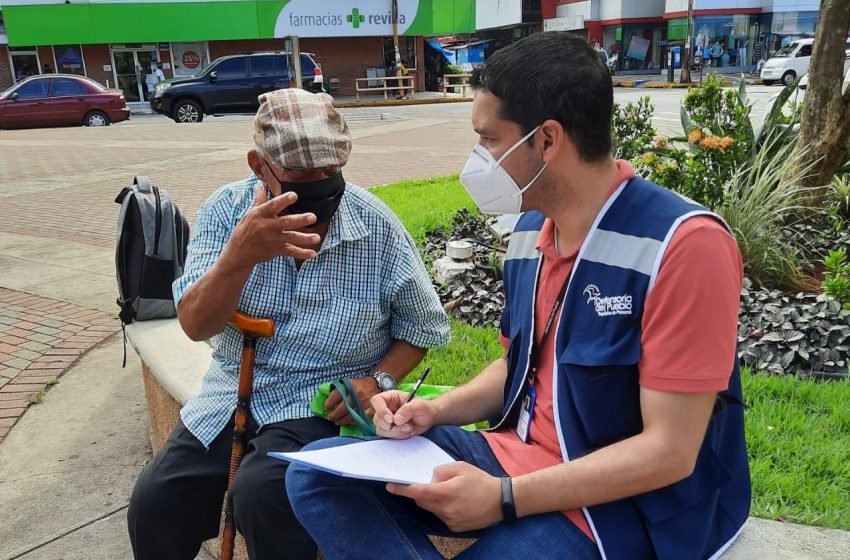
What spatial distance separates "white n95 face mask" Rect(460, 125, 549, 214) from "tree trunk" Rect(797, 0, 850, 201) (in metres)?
A: 3.81

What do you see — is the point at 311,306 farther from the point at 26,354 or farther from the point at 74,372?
the point at 26,354

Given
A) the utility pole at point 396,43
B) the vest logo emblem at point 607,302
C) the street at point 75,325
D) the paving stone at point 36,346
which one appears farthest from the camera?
the utility pole at point 396,43

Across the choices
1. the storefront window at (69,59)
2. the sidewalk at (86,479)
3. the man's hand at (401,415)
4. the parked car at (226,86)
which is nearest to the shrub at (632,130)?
the sidewalk at (86,479)

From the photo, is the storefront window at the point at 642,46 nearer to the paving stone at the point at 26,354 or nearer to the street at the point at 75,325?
the street at the point at 75,325

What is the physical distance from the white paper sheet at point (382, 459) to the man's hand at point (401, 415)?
2 centimetres

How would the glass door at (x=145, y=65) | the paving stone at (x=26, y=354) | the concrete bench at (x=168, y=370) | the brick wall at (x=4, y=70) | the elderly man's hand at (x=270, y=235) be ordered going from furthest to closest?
the glass door at (x=145, y=65) < the brick wall at (x=4, y=70) < the paving stone at (x=26, y=354) < the concrete bench at (x=168, y=370) < the elderly man's hand at (x=270, y=235)

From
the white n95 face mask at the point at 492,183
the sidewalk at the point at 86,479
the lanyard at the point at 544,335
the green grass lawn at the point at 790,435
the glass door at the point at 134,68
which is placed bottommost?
the sidewalk at the point at 86,479

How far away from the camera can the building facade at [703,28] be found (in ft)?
112

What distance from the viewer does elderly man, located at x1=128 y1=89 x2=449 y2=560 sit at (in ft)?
6.35

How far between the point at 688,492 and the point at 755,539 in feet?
1.65

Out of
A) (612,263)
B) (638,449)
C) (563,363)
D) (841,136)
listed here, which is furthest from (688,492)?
(841,136)

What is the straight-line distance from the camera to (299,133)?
2.06 m

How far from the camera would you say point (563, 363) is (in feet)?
5.12

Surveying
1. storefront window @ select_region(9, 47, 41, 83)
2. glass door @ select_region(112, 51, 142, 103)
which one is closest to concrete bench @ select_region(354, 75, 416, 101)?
glass door @ select_region(112, 51, 142, 103)
